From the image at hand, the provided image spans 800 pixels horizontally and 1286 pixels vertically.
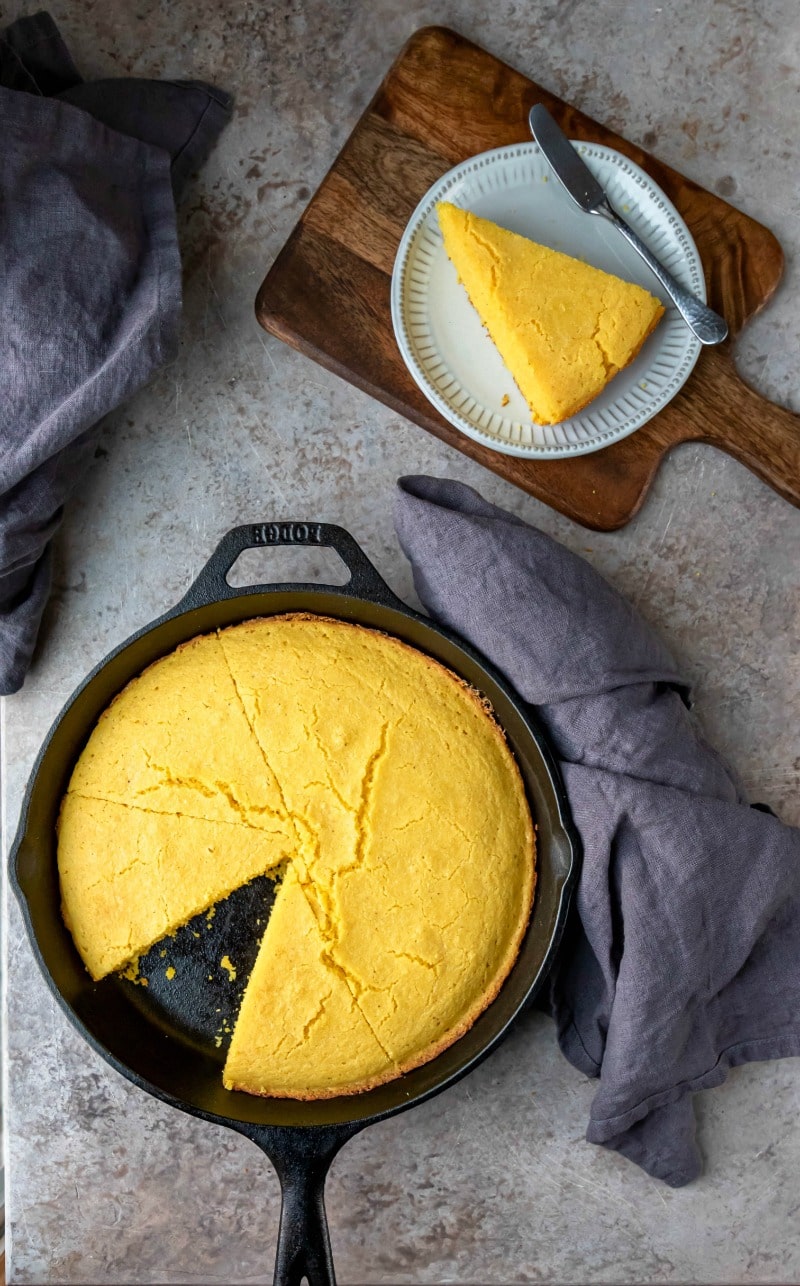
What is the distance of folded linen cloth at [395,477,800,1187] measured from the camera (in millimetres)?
1645

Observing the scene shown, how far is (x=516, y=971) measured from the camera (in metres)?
1.63

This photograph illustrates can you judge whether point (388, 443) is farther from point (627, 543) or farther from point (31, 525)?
point (31, 525)

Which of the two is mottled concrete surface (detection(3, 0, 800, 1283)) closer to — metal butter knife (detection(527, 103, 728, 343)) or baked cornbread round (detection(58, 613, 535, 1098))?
metal butter knife (detection(527, 103, 728, 343))

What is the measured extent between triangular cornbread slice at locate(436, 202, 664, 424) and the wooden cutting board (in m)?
0.14

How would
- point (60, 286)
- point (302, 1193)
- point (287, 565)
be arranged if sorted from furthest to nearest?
point (287, 565) < point (60, 286) < point (302, 1193)

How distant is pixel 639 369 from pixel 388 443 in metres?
0.49

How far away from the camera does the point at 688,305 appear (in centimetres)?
177

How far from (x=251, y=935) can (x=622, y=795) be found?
2.15 feet

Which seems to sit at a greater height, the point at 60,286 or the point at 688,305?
the point at 688,305

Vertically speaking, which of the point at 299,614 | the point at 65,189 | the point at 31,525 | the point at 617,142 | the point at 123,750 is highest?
the point at 617,142

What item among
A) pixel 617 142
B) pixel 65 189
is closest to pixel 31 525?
pixel 65 189

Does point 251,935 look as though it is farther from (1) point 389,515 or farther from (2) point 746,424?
(2) point 746,424

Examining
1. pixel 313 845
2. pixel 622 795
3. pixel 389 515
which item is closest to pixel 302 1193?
pixel 313 845

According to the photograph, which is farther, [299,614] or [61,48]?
[61,48]
